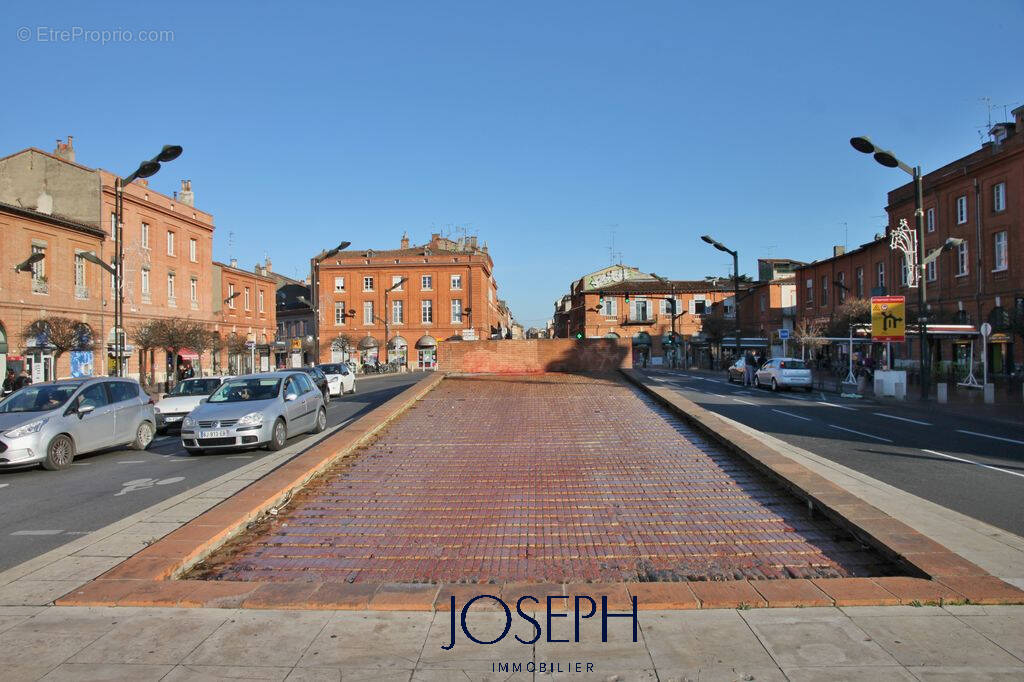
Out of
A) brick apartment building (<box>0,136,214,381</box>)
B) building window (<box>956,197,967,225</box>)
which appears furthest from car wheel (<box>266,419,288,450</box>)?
building window (<box>956,197,967,225</box>)

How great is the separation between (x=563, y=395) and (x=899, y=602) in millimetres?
12011

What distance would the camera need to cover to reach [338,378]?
29.4 meters

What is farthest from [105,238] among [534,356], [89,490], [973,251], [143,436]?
[973,251]

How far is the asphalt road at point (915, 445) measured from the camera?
337 inches

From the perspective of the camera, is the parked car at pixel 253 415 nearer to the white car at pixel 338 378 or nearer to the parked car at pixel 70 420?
the parked car at pixel 70 420

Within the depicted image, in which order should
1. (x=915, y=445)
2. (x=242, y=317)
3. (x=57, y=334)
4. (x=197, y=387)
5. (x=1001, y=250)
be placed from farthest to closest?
(x=242, y=317), (x=1001, y=250), (x=57, y=334), (x=197, y=387), (x=915, y=445)

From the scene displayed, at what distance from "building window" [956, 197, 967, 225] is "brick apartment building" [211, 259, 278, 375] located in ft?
136

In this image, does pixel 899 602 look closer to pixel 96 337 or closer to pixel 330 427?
pixel 330 427

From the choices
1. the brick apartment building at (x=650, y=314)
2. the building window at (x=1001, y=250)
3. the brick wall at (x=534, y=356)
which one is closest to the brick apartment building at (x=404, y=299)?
the brick apartment building at (x=650, y=314)

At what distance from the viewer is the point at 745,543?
20.3 ft

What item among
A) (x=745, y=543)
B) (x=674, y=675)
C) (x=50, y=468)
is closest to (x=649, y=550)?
(x=745, y=543)

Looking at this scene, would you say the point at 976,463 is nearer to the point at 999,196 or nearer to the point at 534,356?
the point at 534,356

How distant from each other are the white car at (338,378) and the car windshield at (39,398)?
1569cm

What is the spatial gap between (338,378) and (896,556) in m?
26.2
